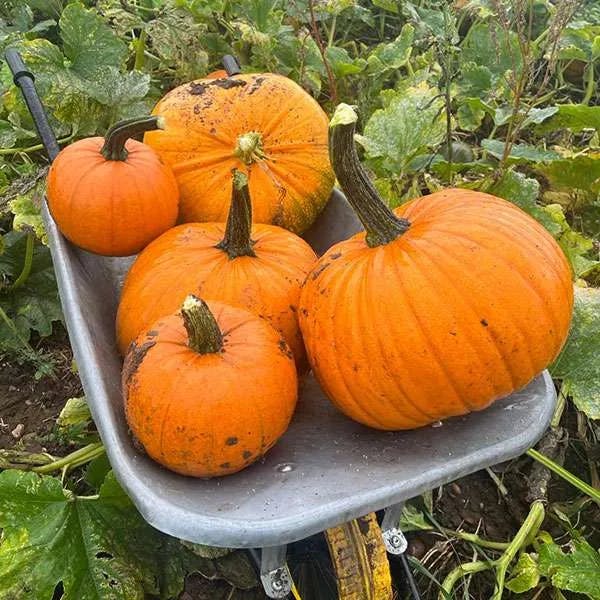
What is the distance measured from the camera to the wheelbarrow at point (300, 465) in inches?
36.4

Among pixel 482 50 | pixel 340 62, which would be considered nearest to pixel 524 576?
pixel 340 62

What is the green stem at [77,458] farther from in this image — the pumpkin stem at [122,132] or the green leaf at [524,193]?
the green leaf at [524,193]

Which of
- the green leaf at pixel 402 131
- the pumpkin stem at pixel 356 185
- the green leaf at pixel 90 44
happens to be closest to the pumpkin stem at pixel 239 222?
the pumpkin stem at pixel 356 185

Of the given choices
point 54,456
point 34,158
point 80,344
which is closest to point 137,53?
point 34,158

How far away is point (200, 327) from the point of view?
99cm

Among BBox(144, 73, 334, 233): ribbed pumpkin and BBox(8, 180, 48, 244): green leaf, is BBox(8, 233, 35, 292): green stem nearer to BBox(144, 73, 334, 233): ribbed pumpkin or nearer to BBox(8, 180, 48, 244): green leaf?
BBox(8, 180, 48, 244): green leaf

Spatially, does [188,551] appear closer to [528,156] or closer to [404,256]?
[404,256]

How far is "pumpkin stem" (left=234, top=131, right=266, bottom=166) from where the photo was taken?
142 centimetres

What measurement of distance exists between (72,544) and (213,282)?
568 mm

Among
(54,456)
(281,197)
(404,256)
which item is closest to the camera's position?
(404,256)

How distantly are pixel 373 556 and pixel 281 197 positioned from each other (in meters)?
0.70

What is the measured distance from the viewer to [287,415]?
108 centimetres

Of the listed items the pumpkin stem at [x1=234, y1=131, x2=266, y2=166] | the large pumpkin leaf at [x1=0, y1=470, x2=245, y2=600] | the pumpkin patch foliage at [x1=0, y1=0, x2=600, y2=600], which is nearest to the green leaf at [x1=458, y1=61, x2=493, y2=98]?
the pumpkin patch foliage at [x1=0, y1=0, x2=600, y2=600]

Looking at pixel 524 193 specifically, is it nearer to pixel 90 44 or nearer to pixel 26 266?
pixel 90 44
